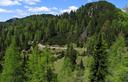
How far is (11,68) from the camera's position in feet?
203

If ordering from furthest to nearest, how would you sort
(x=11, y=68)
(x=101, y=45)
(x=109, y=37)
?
1. (x=109, y=37)
2. (x=11, y=68)
3. (x=101, y=45)

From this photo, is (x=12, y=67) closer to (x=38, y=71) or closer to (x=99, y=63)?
(x=38, y=71)

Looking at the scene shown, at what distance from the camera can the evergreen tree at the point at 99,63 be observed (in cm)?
4678

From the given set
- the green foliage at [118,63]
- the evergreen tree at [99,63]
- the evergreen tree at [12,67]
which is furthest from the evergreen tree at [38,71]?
the evergreen tree at [99,63]

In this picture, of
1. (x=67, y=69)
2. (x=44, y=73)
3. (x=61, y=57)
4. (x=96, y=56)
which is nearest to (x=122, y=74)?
(x=44, y=73)

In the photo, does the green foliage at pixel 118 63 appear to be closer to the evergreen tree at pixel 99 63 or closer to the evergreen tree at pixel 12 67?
the evergreen tree at pixel 99 63

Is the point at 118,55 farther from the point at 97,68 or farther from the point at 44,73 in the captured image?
the point at 97,68

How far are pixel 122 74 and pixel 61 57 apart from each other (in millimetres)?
102726

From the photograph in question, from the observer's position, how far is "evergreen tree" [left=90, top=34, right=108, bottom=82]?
46781 mm

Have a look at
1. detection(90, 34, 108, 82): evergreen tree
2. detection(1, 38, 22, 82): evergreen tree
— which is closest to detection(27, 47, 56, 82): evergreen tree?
detection(1, 38, 22, 82): evergreen tree

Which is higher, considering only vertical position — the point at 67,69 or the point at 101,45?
the point at 101,45

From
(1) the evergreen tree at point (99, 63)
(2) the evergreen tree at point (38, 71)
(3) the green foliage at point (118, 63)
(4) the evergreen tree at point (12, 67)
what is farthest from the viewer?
(3) the green foliage at point (118, 63)

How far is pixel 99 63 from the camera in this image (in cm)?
4700

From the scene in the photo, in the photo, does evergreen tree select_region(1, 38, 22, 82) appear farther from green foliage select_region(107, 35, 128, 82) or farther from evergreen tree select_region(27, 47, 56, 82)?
green foliage select_region(107, 35, 128, 82)
